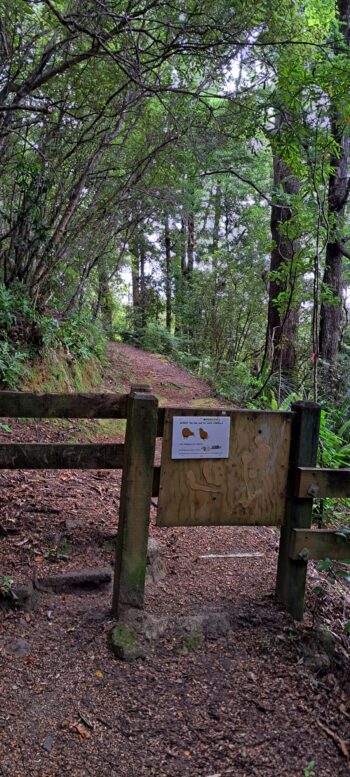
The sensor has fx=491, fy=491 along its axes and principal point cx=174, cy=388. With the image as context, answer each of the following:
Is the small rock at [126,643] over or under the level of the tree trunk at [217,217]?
under

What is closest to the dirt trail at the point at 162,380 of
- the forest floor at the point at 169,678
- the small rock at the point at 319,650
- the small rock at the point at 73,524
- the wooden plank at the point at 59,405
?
the small rock at the point at 73,524

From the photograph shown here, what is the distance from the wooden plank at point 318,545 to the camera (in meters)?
Answer: 3.19

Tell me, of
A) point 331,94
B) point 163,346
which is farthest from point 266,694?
point 163,346

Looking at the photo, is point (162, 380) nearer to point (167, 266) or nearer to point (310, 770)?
point (310, 770)

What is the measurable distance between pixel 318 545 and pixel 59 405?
1.92 metres

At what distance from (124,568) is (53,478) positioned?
247 cm

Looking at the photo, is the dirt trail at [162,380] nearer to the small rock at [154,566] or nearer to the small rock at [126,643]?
the small rock at [154,566]

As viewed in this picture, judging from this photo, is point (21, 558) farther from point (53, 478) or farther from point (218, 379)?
point (218, 379)

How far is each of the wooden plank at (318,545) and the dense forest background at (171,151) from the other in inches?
93.3

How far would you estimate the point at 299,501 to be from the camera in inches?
128

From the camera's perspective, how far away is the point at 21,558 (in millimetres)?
3588

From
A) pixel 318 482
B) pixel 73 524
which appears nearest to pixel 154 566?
pixel 73 524

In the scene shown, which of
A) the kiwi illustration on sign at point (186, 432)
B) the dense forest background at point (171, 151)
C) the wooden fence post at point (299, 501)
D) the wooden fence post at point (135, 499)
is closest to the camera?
the wooden fence post at point (135, 499)

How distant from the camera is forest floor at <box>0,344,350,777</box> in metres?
2.21
